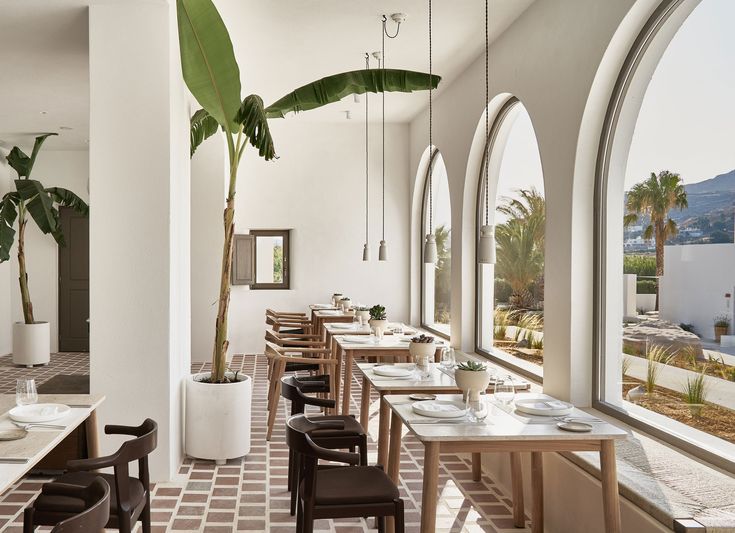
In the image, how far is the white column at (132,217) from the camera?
4.70m

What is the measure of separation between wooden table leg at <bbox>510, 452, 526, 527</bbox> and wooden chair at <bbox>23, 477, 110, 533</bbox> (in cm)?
236

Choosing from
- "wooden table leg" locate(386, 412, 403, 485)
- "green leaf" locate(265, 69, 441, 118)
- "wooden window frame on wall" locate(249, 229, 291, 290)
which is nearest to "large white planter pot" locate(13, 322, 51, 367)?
"wooden window frame on wall" locate(249, 229, 291, 290)

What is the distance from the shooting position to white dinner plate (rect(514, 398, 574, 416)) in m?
3.24

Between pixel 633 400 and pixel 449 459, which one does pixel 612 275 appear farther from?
pixel 449 459

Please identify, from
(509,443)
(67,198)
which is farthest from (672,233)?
(67,198)

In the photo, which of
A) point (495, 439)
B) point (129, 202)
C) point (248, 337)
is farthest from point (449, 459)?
point (248, 337)

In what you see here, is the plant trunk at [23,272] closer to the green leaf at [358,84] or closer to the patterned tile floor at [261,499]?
the patterned tile floor at [261,499]

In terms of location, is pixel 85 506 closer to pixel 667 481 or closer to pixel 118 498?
pixel 118 498

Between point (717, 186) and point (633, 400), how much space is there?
57.0 inches

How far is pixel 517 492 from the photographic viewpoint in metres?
4.07

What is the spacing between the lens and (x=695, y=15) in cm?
377

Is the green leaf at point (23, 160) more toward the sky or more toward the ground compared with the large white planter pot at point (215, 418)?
more toward the sky

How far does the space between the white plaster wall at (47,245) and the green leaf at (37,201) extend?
214 centimetres

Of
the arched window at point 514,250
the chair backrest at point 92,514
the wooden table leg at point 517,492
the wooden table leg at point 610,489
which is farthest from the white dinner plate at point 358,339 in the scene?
the chair backrest at point 92,514
